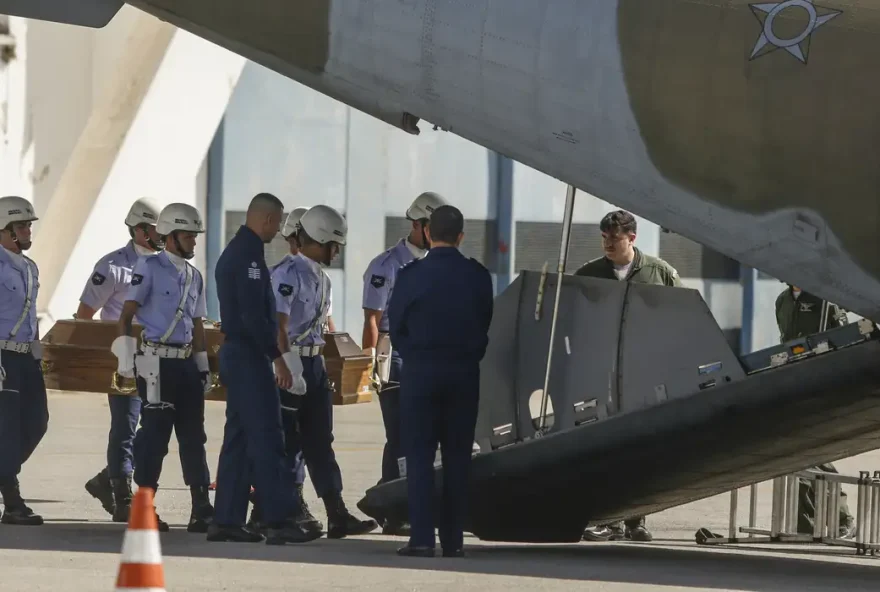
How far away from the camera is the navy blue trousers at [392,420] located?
11.7 m

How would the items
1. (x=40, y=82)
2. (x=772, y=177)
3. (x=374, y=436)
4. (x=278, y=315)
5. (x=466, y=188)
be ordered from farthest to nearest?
1. (x=466, y=188)
2. (x=40, y=82)
3. (x=374, y=436)
4. (x=278, y=315)
5. (x=772, y=177)

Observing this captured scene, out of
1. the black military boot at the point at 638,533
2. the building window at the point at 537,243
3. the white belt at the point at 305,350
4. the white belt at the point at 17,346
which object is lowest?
the black military boot at the point at 638,533

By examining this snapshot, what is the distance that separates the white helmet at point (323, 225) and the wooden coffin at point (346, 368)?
914 mm

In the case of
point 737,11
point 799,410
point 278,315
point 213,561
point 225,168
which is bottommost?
point 213,561

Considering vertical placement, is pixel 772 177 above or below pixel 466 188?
below

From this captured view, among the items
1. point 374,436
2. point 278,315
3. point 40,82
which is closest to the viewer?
point 278,315

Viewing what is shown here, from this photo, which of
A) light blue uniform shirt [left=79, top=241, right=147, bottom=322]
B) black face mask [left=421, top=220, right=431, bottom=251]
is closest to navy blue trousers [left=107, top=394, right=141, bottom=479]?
light blue uniform shirt [left=79, top=241, right=147, bottom=322]

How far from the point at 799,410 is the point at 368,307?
13.1 feet

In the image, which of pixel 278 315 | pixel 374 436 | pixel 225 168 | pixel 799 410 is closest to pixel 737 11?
pixel 799 410

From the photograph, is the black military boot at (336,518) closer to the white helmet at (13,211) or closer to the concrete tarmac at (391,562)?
the concrete tarmac at (391,562)

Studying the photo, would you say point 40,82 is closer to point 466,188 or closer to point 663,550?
point 466,188

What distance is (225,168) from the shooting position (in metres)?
26.7

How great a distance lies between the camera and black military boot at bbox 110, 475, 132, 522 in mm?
11734

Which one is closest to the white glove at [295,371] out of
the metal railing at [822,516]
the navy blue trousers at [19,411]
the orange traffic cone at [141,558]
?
the navy blue trousers at [19,411]
